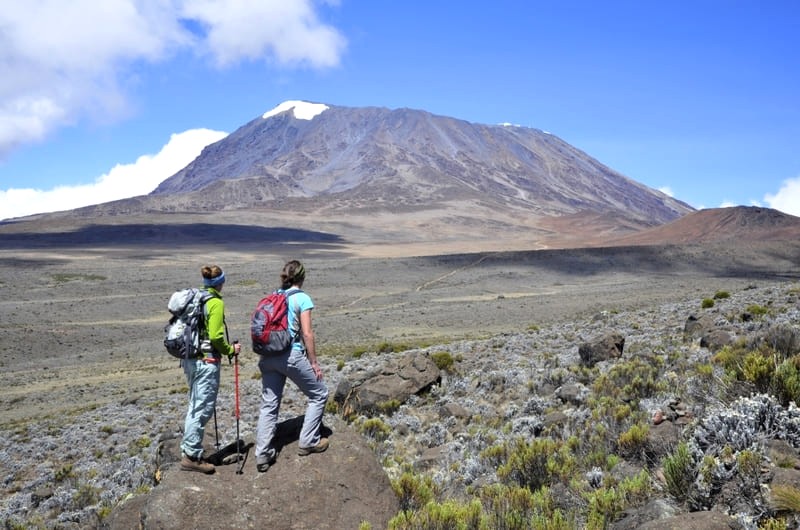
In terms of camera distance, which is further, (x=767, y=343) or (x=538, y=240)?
(x=538, y=240)

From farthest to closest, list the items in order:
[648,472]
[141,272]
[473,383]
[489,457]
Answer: [141,272], [473,383], [489,457], [648,472]

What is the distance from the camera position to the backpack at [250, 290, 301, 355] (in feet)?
13.8

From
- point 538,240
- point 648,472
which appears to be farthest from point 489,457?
point 538,240

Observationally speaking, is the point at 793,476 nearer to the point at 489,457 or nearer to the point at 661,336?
the point at 489,457

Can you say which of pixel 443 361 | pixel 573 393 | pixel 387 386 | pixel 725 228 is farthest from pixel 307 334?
pixel 725 228

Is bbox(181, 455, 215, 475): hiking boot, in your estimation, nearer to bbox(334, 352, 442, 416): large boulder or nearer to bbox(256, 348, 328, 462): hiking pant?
bbox(256, 348, 328, 462): hiking pant

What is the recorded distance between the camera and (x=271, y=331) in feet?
13.8

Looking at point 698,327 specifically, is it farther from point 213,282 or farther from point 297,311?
point 213,282

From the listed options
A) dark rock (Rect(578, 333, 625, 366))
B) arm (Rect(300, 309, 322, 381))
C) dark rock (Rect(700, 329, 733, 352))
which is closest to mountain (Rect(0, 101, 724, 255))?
dark rock (Rect(578, 333, 625, 366))

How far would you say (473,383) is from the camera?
405 inches

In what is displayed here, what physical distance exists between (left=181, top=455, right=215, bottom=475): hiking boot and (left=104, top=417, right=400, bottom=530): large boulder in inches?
1.5

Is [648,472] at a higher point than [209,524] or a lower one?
higher

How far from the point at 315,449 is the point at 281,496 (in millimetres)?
443

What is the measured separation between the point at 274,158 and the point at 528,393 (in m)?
198
